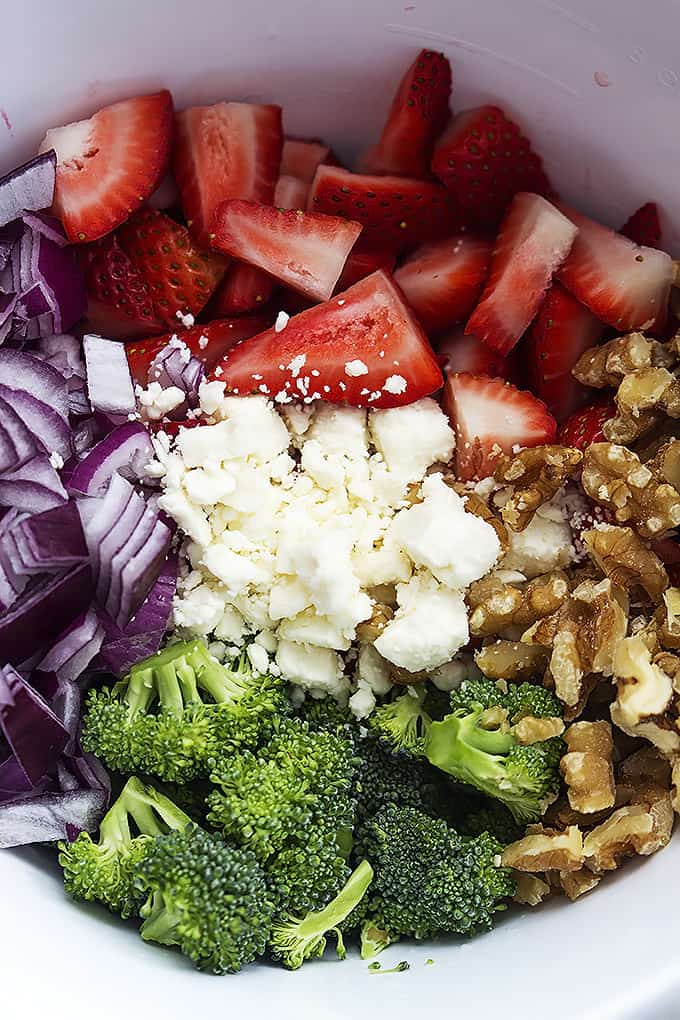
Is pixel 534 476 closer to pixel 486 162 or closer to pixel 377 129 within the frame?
pixel 486 162

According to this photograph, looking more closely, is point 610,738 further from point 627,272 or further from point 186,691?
point 627,272

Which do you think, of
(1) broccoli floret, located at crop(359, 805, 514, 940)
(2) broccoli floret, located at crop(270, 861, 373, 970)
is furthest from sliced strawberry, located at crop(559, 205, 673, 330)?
(2) broccoli floret, located at crop(270, 861, 373, 970)

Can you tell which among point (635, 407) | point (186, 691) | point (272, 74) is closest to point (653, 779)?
point (635, 407)

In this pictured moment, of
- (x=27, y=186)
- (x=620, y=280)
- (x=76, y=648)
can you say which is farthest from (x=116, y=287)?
(x=620, y=280)

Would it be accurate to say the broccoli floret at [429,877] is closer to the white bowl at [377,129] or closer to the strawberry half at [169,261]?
the white bowl at [377,129]

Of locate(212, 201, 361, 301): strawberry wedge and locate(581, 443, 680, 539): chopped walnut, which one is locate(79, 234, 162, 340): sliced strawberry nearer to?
locate(212, 201, 361, 301): strawberry wedge
